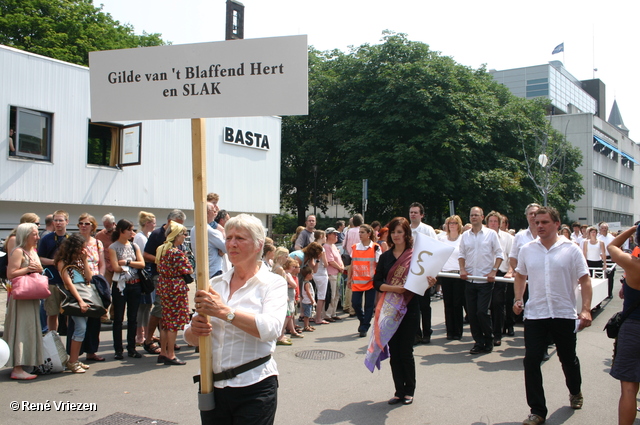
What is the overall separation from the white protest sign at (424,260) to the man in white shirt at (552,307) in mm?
835

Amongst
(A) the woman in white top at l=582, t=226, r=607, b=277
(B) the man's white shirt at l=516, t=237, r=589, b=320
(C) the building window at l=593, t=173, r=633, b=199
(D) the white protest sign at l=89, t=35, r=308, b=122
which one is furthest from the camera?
(C) the building window at l=593, t=173, r=633, b=199

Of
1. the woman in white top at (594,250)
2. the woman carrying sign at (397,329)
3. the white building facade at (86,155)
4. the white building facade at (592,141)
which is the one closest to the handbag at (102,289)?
the woman carrying sign at (397,329)

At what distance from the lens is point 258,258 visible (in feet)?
10.0

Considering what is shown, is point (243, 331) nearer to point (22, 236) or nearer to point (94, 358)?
point (22, 236)

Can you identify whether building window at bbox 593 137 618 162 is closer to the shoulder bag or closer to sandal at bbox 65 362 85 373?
sandal at bbox 65 362 85 373

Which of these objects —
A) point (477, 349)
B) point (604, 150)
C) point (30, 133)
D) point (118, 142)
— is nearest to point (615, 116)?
point (604, 150)

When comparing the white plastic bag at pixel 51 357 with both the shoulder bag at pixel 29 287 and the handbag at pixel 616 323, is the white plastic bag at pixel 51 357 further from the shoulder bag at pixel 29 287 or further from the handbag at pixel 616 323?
the handbag at pixel 616 323

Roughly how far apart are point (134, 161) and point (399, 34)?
20.0m

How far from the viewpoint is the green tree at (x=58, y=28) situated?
26.9m

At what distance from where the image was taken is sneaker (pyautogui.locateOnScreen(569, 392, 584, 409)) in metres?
5.22

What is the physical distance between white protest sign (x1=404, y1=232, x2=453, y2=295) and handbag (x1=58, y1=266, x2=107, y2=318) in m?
3.69

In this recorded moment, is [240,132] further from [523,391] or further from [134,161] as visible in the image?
[523,391]

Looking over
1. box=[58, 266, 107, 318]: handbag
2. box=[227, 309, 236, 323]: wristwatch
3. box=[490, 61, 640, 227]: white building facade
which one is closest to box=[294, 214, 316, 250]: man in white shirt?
box=[58, 266, 107, 318]: handbag

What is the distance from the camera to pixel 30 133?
16891 mm
